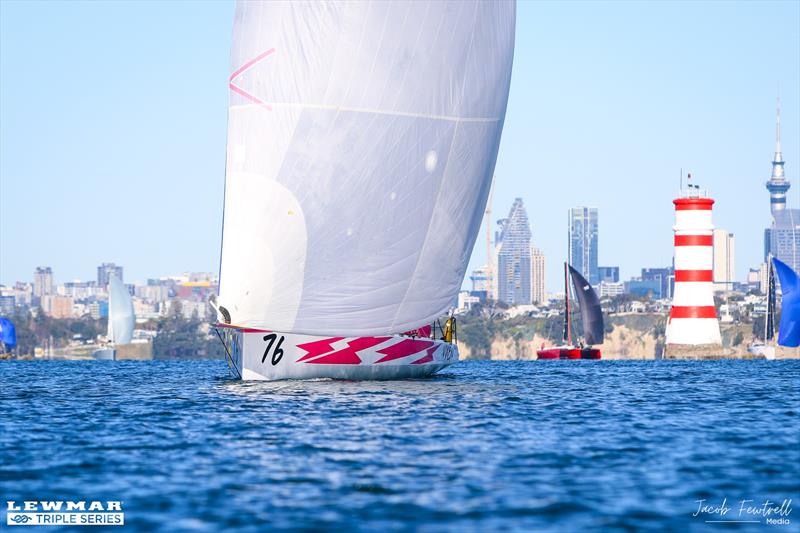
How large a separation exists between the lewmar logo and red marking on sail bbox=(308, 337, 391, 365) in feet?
66.5

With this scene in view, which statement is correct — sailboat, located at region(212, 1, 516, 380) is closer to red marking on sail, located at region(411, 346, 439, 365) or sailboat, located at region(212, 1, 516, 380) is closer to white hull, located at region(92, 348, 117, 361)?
red marking on sail, located at region(411, 346, 439, 365)

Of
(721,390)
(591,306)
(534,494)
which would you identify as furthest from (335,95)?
(591,306)

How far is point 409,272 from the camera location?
33.8m

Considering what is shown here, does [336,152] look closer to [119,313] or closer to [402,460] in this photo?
[402,460]

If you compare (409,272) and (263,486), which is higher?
(409,272)

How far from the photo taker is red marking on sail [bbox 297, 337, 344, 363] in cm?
3469

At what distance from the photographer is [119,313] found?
137750 mm

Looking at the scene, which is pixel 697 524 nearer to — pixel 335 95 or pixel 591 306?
pixel 335 95

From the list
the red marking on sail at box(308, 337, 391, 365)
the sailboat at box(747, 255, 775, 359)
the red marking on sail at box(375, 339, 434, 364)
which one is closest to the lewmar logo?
the red marking on sail at box(308, 337, 391, 365)

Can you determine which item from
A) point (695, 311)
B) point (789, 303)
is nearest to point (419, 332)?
point (695, 311)

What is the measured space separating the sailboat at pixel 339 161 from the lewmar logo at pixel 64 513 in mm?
17207

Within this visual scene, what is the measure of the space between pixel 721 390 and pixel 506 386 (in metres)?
6.78

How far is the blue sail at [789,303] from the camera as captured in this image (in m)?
87.6

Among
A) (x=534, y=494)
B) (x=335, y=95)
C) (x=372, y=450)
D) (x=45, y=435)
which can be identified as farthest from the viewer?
(x=335, y=95)
